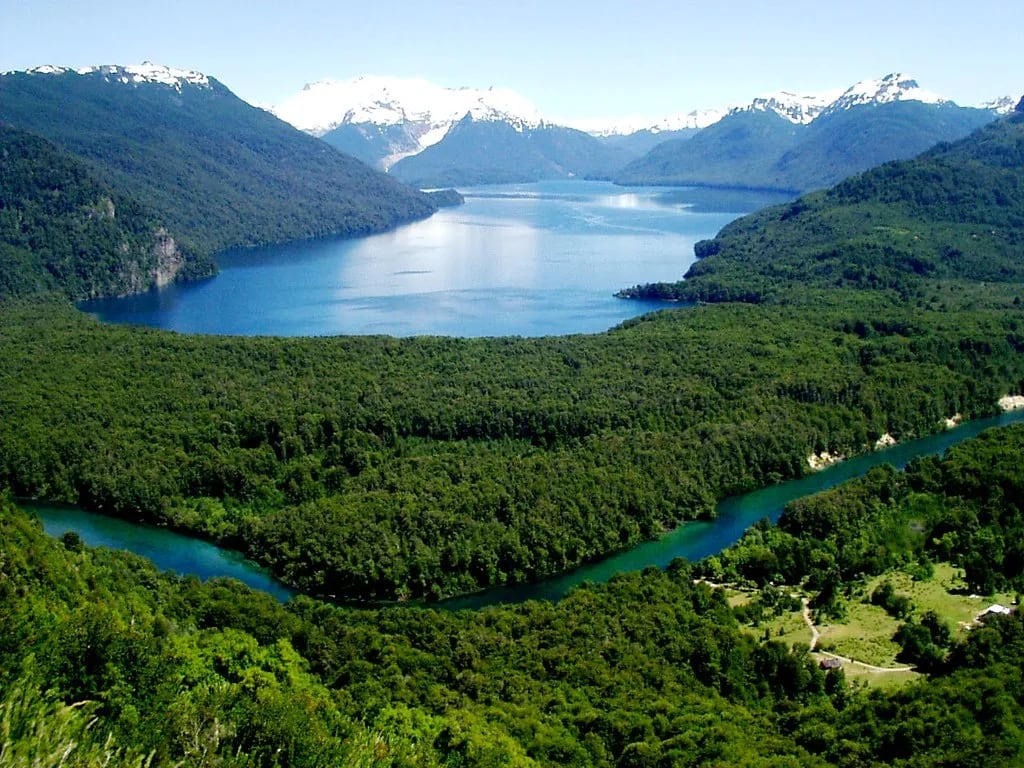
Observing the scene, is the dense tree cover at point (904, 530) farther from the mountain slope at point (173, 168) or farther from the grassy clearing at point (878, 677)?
the mountain slope at point (173, 168)

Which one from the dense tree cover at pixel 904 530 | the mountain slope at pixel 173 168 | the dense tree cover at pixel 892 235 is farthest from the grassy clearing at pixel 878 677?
the mountain slope at pixel 173 168

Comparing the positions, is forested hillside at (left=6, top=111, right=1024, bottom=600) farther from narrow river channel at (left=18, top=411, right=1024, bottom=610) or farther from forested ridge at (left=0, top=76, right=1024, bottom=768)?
narrow river channel at (left=18, top=411, right=1024, bottom=610)

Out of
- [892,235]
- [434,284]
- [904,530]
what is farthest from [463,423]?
[892,235]

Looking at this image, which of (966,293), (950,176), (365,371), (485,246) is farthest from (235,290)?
(950,176)

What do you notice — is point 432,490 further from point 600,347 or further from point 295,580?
point 600,347

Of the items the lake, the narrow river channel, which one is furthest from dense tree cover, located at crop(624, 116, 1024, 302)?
the narrow river channel
